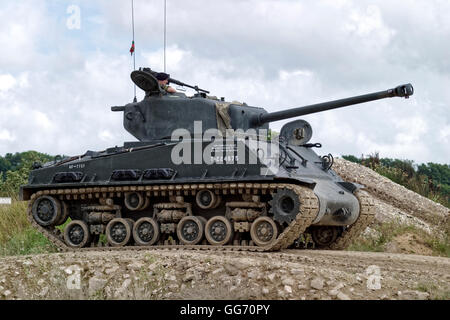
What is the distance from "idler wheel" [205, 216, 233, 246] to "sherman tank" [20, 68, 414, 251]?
0.02 metres

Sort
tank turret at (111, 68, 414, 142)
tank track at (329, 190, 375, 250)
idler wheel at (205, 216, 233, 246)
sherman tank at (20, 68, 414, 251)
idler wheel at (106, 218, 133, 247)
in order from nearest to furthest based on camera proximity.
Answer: sherman tank at (20, 68, 414, 251) → idler wheel at (205, 216, 233, 246) → idler wheel at (106, 218, 133, 247) → tank turret at (111, 68, 414, 142) → tank track at (329, 190, 375, 250)

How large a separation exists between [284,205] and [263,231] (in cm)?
70

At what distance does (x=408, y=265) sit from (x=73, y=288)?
5.81m

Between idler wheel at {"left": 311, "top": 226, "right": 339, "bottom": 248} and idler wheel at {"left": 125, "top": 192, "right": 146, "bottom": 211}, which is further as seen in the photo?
idler wheel at {"left": 311, "top": 226, "right": 339, "bottom": 248}

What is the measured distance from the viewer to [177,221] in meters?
15.3

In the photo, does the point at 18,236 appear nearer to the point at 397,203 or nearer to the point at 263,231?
the point at 263,231

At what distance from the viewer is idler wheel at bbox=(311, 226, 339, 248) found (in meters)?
16.8

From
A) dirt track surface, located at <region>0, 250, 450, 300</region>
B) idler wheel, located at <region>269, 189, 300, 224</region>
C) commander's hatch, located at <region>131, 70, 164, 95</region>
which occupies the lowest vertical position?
dirt track surface, located at <region>0, 250, 450, 300</region>

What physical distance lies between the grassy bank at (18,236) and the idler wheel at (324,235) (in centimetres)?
599

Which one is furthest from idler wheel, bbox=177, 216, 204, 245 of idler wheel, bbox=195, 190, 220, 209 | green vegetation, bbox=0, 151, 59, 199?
green vegetation, bbox=0, 151, 59, 199

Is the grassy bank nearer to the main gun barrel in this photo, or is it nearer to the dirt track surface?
the dirt track surface

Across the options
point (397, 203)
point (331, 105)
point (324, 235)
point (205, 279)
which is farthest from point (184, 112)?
point (397, 203)
